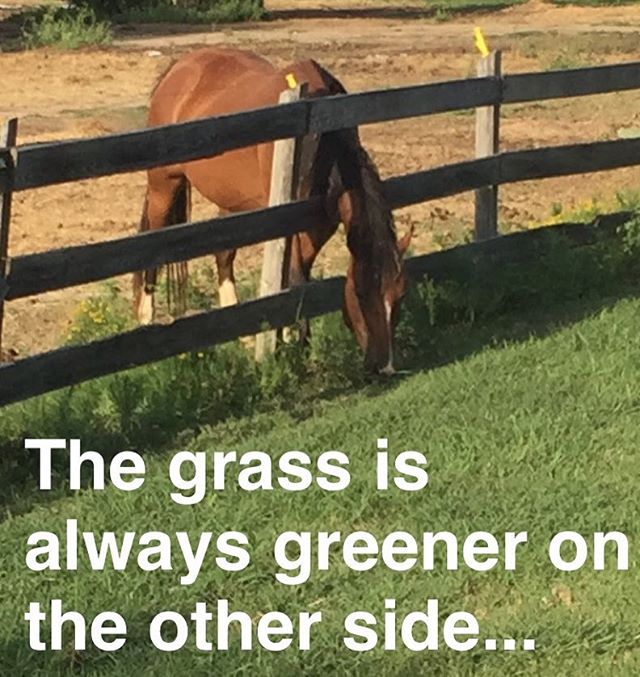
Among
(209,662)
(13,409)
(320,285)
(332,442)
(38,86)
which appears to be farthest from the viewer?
(38,86)

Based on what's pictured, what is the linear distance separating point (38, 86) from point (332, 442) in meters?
18.8

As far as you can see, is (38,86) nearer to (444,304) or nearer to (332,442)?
(444,304)

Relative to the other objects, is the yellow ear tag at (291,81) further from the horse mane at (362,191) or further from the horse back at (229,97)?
the horse mane at (362,191)

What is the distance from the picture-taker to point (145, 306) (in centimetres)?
935

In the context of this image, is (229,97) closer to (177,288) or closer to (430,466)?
(177,288)

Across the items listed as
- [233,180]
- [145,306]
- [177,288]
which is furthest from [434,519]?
[145,306]

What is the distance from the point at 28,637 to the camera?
470 centimetres

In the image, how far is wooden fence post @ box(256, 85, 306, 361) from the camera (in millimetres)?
7965

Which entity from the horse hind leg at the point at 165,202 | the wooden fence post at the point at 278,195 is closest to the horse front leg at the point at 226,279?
the horse hind leg at the point at 165,202

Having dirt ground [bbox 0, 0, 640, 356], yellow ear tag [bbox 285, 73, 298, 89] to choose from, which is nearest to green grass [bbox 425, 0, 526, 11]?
dirt ground [bbox 0, 0, 640, 356]

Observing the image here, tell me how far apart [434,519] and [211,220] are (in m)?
2.43

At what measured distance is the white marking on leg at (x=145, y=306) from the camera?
30.5 ft

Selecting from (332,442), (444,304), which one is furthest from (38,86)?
(332,442)

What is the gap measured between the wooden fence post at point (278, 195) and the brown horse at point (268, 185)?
8cm
